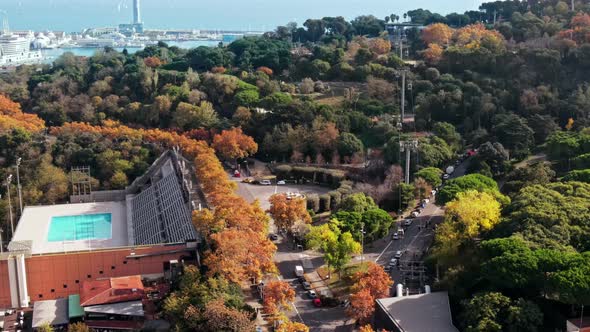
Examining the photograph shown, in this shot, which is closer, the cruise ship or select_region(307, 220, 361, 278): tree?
select_region(307, 220, 361, 278): tree

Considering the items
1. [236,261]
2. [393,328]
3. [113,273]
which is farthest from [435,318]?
[113,273]

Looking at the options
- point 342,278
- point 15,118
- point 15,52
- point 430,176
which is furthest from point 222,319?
point 15,52

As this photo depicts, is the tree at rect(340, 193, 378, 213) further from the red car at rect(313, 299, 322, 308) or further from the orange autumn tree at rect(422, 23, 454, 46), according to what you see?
the orange autumn tree at rect(422, 23, 454, 46)

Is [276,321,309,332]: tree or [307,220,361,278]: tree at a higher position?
[307,220,361,278]: tree

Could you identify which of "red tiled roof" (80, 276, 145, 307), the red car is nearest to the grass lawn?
the red car

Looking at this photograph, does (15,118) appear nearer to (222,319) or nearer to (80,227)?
(80,227)

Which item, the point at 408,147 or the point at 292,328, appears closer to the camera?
the point at 292,328

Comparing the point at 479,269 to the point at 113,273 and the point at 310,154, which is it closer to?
the point at 113,273

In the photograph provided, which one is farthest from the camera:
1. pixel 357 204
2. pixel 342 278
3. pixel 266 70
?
pixel 266 70
